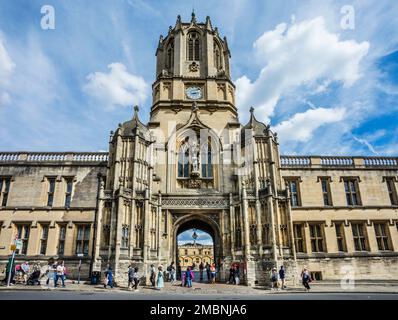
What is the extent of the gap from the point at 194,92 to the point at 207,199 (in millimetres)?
11362

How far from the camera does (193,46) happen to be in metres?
31.3

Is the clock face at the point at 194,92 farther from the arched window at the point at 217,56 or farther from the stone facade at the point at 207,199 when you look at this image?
the arched window at the point at 217,56

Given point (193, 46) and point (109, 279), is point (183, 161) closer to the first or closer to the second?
point (109, 279)

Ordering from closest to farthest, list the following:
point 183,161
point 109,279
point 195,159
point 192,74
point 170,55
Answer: point 109,279, point 195,159, point 183,161, point 192,74, point 170,55

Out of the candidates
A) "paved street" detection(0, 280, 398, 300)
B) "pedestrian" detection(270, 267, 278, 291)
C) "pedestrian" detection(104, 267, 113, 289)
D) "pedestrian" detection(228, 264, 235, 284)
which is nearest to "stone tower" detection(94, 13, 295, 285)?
"pedestrian" detection(228, 264, 235, 284)

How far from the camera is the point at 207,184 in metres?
24.4

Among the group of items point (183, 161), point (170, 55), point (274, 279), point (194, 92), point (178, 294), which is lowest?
point (178, 294)

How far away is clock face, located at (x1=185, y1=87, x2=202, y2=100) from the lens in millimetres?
28789

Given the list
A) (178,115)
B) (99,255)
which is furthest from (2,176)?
(178,115)

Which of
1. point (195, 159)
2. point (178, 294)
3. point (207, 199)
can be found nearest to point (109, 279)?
point (178, 294)

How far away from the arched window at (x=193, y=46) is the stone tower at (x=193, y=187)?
3217 mm

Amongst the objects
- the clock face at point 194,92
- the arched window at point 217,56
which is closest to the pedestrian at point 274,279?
the clock face at point 194,92

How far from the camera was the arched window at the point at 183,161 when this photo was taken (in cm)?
2475
